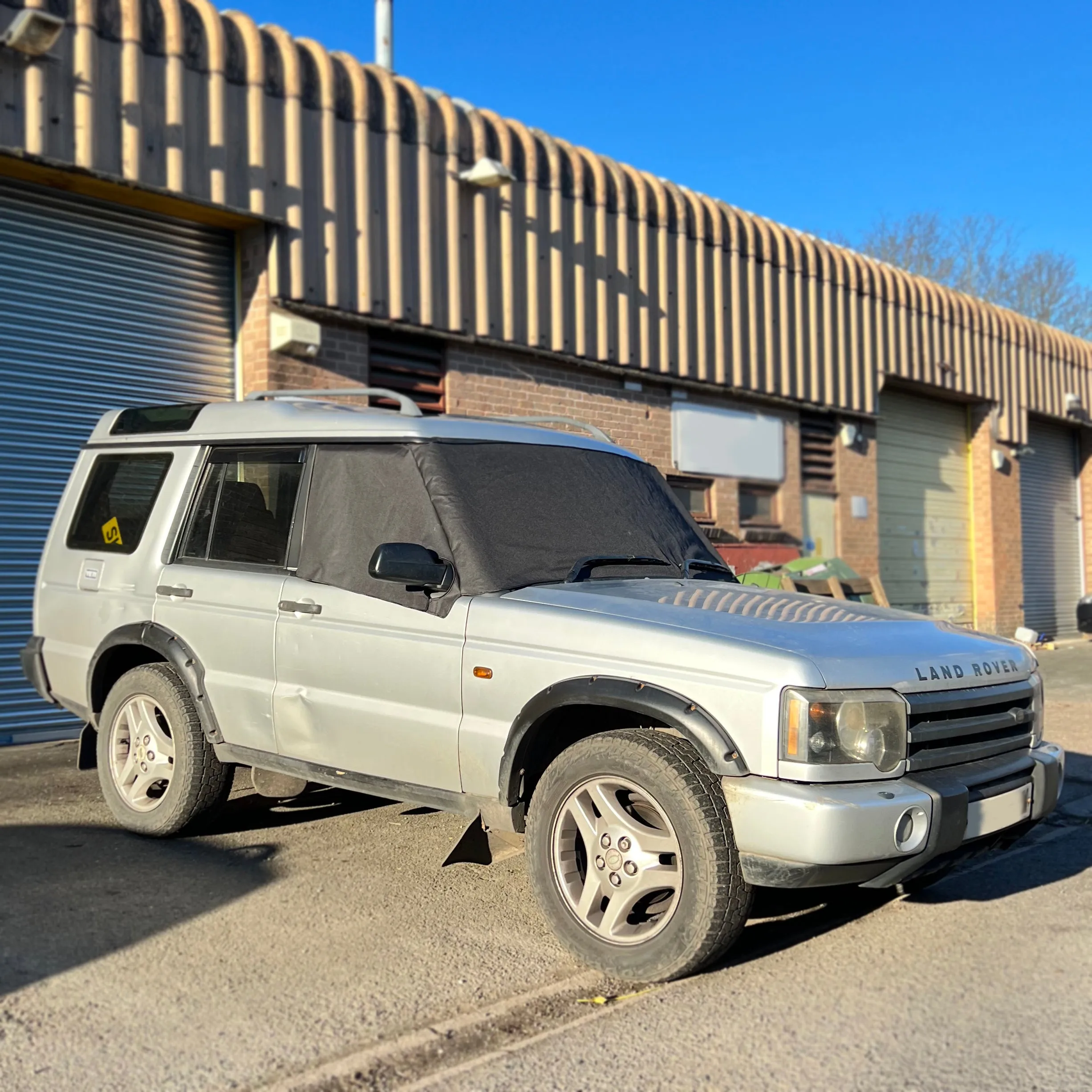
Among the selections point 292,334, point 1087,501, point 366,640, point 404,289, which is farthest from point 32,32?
point 1087,501

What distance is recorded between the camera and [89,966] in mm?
3949

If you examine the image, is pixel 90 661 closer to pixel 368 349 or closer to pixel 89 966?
pixel 89 966

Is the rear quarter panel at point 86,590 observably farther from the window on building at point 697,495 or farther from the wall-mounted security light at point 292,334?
the window on building at point 697,495

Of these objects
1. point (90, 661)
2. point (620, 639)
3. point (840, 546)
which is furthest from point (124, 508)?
point (840, 546)

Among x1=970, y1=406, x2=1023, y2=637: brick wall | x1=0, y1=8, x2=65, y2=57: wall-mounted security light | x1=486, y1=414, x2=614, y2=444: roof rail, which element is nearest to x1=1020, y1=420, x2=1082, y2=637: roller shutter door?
x1=970, y1=406, x2=1023, y2=637: brick wall

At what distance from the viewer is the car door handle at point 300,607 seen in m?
4.86

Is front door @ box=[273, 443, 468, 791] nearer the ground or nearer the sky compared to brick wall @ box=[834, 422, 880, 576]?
nearer the ground

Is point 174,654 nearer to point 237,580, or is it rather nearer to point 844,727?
point 237,580

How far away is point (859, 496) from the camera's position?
1574 centimetres

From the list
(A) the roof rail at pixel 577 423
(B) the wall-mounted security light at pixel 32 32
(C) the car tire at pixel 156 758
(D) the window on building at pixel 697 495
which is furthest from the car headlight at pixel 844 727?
(D) the window on building at pixel 697 495

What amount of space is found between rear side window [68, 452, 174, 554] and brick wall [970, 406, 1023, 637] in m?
15.0

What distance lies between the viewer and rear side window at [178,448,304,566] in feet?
17.2

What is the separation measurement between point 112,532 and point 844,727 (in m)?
3.98

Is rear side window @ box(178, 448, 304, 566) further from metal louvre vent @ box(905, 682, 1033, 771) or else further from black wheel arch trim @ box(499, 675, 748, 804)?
metal louvre vent @ box(905, 682, 1033, 771)
